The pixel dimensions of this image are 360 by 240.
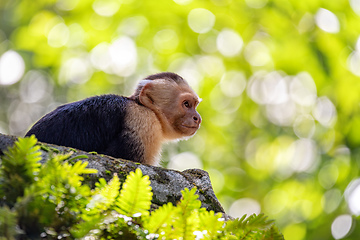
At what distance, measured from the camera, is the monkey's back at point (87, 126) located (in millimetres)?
4188

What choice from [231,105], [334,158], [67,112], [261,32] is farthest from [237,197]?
[67,112]

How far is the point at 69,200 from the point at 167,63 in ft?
25.0

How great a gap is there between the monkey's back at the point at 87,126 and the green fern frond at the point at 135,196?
255 centimetres

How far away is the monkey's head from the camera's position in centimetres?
545

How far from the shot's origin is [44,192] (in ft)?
5.39

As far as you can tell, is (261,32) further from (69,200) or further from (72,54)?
(69,200)

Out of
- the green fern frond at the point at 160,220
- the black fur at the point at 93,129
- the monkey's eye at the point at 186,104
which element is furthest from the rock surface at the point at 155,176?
the monkey's eye at the point at 186,104

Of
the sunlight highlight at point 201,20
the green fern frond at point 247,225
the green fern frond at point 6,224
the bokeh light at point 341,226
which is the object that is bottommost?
the bokeh light at point 341,226

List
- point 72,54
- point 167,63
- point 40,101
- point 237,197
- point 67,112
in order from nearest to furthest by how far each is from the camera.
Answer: point 67,112
point 72,54
point 167,63
point 237,197
point 40,101

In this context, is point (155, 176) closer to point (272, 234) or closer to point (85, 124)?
point (272, 234)

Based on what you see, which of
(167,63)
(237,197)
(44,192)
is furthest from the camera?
(237,197)

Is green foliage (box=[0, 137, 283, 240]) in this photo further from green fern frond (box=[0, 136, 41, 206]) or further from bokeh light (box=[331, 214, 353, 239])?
bokeh light (box=[331, 214, 353, 239])

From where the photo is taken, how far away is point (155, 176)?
2.89 metres

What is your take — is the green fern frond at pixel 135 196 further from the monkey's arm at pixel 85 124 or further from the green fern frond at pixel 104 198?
the monkey's arm at pixel 85 124
